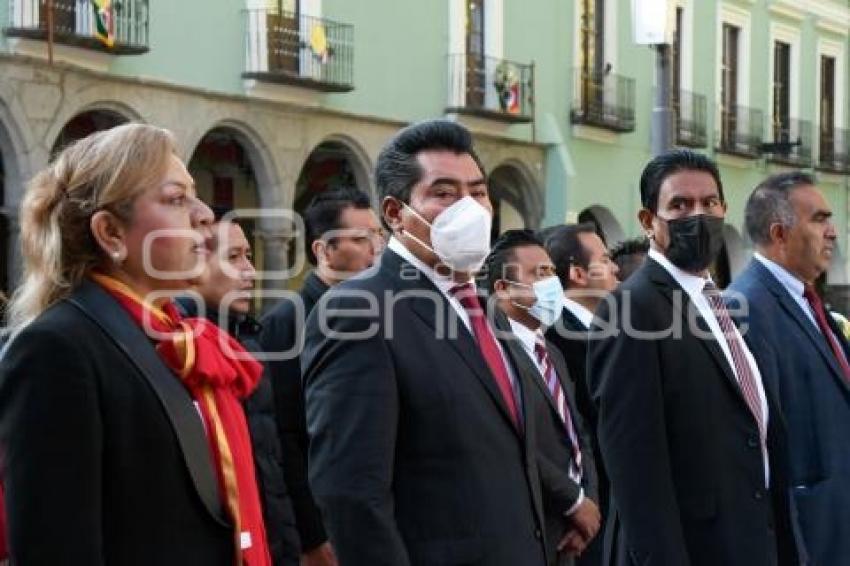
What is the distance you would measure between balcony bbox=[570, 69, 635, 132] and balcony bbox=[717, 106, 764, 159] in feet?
11.0

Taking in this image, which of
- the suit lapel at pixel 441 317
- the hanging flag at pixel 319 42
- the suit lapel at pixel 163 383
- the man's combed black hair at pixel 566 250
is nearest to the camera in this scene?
the suit lapel at pixel 163 383

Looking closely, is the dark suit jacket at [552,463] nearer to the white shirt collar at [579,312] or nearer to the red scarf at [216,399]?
the red scarf at [216,399]

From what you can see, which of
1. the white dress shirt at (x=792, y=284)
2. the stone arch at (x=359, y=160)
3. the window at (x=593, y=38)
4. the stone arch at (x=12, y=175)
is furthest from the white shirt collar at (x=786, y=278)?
the window at (x=593, y=38)

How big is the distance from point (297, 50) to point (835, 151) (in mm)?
17549

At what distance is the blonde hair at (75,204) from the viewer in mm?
3113

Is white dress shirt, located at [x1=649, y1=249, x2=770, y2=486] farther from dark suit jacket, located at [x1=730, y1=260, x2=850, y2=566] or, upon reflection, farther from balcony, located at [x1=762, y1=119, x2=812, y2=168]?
balcony, located at [x1=762, y1=119, x2=812, y2=168]

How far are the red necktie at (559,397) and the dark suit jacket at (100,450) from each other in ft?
7.82

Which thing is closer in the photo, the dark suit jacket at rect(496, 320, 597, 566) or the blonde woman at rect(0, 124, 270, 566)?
the blonde woman at rect(0, 124, 270, 566)

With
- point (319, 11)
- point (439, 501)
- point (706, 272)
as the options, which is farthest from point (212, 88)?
point (439, 501)

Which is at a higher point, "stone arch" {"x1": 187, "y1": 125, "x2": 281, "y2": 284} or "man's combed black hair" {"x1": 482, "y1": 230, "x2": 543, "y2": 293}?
"stone arch" {"x1": 187, "y1": 125, "x2": 281, "y2": 284}

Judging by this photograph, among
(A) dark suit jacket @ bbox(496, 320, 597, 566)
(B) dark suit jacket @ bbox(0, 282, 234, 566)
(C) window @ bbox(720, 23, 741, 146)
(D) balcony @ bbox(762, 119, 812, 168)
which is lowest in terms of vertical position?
(A) dark suit jacket @ bbox(496, 320, 597, 566)

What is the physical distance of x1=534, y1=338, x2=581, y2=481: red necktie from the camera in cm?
538

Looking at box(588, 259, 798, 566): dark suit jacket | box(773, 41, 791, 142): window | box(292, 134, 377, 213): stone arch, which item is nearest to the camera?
box(588, 259, 798, 566): dark suit jacket

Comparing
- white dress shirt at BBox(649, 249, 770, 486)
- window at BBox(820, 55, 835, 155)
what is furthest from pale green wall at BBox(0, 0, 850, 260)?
white dress shirt at BBox(649, 249, 770, 486)
